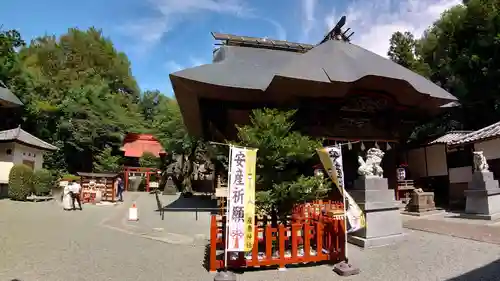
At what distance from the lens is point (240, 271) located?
18.7ft

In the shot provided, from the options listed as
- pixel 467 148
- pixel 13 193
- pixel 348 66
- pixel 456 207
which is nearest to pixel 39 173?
pixel 13 193

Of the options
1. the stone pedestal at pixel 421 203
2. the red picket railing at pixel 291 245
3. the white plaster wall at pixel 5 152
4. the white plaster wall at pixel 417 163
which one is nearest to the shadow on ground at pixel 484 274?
the red picket railing at pixel 291 245

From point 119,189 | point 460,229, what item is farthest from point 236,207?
point 119,189

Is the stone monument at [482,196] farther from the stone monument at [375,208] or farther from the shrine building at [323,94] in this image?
the stone monument at [375,208]

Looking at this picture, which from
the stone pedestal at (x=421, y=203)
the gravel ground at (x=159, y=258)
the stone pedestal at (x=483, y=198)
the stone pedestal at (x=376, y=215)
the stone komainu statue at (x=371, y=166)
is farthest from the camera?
the stone pedestal at (x=421, y=203)

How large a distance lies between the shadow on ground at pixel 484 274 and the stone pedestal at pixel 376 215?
206cm

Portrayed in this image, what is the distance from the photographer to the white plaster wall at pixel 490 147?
44.0 feet

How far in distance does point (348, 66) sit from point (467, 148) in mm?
8798

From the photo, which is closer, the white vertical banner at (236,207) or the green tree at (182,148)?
the white vertical banner at (236,207)

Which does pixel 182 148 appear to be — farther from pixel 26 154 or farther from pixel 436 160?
pixel 436 160

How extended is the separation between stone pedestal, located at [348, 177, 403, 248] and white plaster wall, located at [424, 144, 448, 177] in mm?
10952

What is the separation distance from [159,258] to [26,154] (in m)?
19.2

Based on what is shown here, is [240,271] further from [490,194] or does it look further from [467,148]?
[467,148]

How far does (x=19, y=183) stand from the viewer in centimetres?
1728
